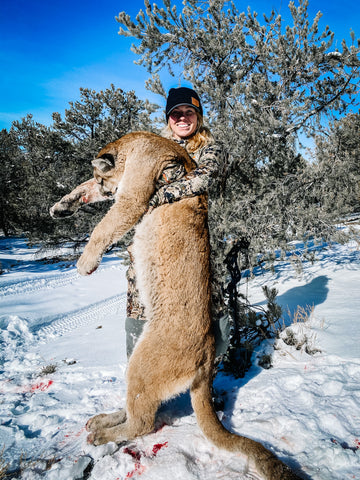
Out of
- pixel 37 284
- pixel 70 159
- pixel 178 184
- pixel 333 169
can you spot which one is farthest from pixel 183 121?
pixel 70 159

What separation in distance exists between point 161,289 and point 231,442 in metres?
1.05

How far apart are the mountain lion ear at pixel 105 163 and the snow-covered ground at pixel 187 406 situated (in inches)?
80.0

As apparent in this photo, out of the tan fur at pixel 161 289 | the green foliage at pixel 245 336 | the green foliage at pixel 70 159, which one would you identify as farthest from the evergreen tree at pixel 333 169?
the green foliage at pixel 70 159

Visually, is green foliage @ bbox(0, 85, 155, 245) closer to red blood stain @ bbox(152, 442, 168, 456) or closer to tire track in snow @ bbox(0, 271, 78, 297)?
A: tire track in snow @ bbox(0, 271, 78, 297)

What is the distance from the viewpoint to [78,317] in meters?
6.27

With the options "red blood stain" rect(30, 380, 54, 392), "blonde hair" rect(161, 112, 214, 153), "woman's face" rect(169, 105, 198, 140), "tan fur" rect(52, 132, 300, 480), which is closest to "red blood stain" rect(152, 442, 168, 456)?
"tan fur" rect(52, 132, 300, 480)

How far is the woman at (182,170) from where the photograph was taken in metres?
1.82

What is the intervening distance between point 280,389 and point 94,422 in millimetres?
1605

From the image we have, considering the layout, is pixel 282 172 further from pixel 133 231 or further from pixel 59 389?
pixel 59 389

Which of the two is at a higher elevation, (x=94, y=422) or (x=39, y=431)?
(x=94, y=422)

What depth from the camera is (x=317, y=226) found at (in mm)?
5652

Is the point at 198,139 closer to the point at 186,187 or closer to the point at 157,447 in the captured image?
the point at 186,187

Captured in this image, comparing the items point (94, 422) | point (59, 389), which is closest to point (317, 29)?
point (94, 422)

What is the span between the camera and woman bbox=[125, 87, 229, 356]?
5.98ft
